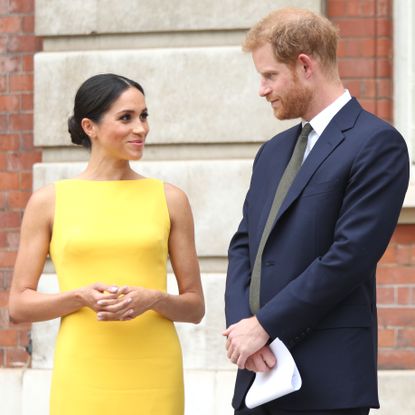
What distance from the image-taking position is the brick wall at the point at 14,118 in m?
5.88

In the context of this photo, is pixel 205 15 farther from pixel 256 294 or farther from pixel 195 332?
pixel 256 294

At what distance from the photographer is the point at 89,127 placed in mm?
3889

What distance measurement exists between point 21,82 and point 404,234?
216cm

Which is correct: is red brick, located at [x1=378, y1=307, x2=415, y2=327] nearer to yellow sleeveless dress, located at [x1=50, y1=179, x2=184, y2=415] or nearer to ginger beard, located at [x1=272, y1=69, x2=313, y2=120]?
yellow sleeveless dress, located at [x1=50, y1=179, x2=184, y2=415]

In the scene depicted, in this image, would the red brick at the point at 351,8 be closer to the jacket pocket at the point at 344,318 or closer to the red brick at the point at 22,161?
the red brick at the point at 22,161

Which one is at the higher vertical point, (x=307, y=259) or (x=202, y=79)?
(x=202, y=79)

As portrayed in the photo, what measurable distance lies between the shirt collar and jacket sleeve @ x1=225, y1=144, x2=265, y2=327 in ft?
1.12

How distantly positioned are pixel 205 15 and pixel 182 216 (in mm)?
1923

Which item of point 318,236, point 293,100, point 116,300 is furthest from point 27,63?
point 318,236

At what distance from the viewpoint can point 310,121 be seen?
133 inches

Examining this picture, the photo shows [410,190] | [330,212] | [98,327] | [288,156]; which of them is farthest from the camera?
[410,190]

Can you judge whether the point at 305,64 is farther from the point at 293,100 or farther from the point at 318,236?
the point at 318,236

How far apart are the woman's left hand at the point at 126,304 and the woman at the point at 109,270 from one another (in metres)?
0.02

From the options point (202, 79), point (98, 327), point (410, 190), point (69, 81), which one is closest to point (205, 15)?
point (202, 79)
